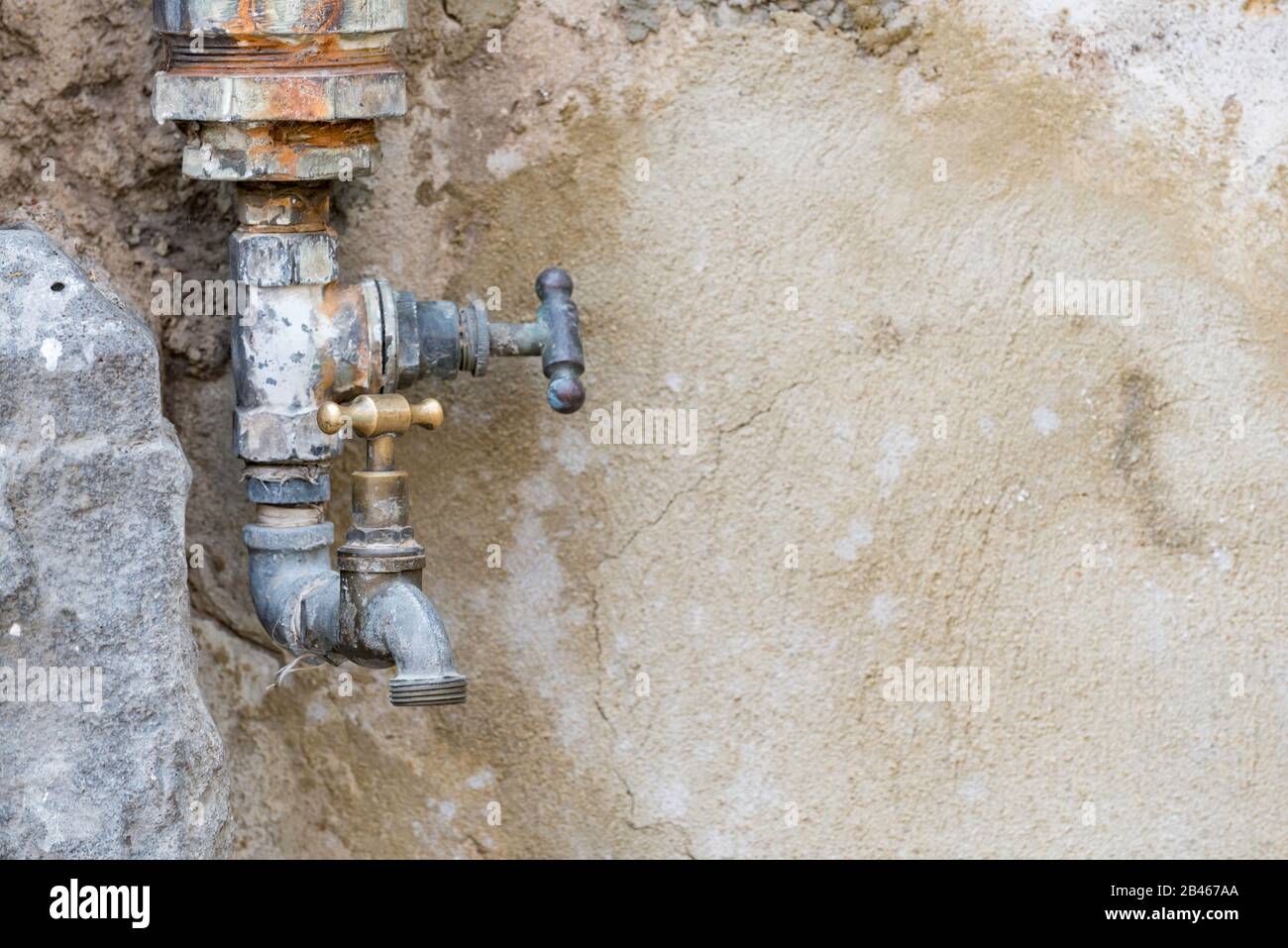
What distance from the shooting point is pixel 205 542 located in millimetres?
2656

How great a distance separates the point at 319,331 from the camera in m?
2.34

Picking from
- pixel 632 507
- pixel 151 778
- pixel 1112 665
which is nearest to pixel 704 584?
pixel 632 507

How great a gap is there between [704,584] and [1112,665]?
61 centimetres

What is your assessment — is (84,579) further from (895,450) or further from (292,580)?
(895,450)

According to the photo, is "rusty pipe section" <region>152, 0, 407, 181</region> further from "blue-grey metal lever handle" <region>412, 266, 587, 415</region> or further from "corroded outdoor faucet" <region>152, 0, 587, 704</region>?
"blue-grey metal lever handle" <region>412, 266, 587, 415</region>

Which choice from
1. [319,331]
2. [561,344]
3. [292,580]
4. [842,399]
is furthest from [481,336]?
[842,399]

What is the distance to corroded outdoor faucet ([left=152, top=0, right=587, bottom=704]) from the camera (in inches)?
87.7

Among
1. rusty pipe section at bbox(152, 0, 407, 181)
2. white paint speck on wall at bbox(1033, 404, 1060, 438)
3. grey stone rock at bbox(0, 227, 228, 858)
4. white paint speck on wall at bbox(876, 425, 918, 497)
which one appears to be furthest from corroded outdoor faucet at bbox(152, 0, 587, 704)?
white paint speck on wall at bbox(1033, 404, 1060, 438)

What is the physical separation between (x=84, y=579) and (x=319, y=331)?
447 mm

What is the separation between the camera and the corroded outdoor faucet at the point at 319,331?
2.23 metres

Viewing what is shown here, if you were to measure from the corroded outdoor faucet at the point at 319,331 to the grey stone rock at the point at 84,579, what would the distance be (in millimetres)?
154

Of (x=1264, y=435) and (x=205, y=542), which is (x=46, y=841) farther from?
(x=1264, y=435)

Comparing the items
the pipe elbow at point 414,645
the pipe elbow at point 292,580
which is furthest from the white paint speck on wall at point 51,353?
the pipe elbow at point 414,645
